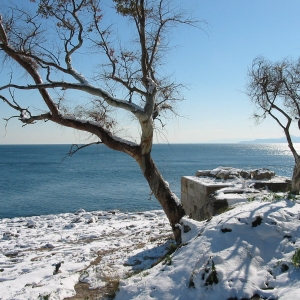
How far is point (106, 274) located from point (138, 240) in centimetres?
419

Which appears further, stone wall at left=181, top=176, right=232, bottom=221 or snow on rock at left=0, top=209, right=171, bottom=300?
stone wall at left=181, top=176, right=232, bottom=221

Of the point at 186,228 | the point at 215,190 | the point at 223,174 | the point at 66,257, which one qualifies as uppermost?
the point at 223,174

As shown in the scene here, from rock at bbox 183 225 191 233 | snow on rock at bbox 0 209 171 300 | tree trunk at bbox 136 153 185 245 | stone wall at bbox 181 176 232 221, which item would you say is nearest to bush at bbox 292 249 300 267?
rock at bbox 183 225 191 233

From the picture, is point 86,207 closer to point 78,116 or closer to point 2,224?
point 2,224

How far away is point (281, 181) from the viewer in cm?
1158

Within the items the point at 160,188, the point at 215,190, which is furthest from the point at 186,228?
the point at 215,190

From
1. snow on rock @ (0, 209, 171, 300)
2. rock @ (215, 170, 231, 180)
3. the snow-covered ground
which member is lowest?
snow on rock @ (0, 209, 171, 300)

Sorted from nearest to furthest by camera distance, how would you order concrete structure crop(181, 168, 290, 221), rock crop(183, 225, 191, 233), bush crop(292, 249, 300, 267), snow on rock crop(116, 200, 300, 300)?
1. snow on rock crop(116, 200, 300, 300)
2. bush crop(292, 249, 300, 267)
3. rock crop(183, 225, 191, 233)
4. concrete structure crop(181, 168, 290, 221)

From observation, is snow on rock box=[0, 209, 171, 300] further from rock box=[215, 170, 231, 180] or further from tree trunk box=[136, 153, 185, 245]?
rock box=[215, 170, 231, 180]

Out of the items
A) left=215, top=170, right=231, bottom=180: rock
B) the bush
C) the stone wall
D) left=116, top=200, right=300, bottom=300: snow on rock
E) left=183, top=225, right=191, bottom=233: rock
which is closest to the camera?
left=116, top=200, right=300, bottom=300: snow on rock

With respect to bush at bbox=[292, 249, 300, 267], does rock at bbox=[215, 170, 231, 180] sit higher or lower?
higher

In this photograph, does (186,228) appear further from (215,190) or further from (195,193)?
(195,193)

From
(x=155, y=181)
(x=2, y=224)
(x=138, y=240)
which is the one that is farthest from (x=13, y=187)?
(x=155, y=181)

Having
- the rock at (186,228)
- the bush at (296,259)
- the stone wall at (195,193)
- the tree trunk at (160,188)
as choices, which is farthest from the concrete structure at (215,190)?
the bush at (296,259)
